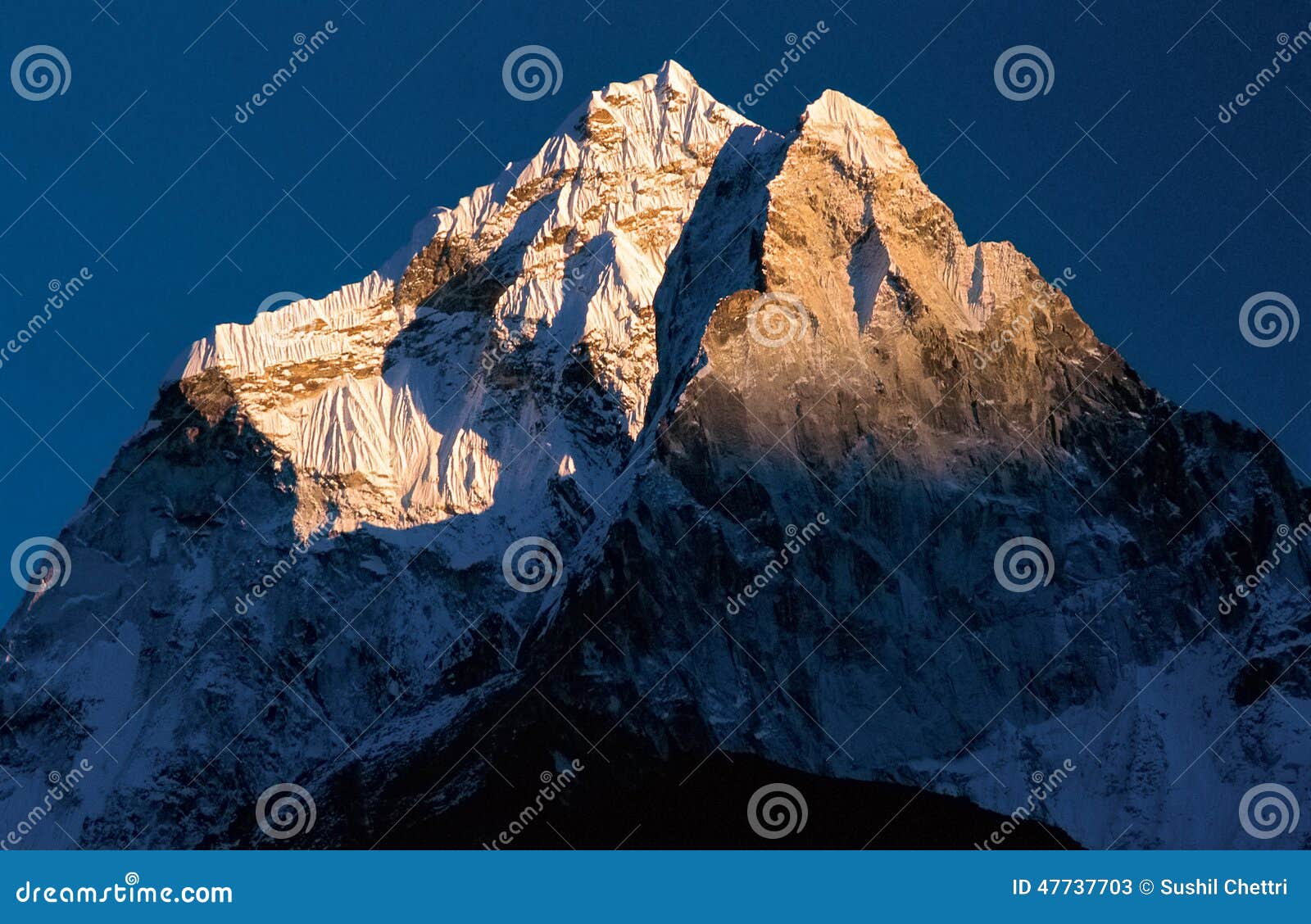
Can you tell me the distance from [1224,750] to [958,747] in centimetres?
1714

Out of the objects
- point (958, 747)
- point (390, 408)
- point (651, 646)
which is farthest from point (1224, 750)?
point (390, 408)

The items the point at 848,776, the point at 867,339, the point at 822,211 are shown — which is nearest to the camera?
the point at 848,776

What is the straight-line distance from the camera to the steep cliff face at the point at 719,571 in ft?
526

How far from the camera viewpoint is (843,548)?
548 ft

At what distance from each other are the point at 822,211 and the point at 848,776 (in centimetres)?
5254

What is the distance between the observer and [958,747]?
159 m

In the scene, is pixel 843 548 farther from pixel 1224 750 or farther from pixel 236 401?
pixel 236 401

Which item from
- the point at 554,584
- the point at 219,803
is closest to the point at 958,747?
the point at 554,584

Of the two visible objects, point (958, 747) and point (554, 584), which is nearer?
point (958, 747)

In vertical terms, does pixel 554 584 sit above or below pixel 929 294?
below

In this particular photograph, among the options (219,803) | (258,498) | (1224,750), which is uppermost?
(1224,750)

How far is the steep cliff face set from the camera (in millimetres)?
160250

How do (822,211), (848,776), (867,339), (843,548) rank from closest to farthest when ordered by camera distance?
1. (848,776)
2. (843,548)
3. (867,339)
4. (822,211)

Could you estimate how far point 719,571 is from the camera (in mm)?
164000
